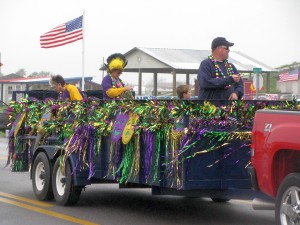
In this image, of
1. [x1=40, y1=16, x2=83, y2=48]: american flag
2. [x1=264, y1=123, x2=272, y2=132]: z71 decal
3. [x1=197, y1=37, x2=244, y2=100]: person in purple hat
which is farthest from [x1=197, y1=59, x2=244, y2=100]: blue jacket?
[x1=40, y1=16, x2=83, y2=48]: american flag

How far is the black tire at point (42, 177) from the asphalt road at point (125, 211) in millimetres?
132

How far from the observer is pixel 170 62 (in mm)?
53875

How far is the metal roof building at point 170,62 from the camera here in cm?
5344

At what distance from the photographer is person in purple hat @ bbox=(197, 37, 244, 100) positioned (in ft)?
Answer: 32.0

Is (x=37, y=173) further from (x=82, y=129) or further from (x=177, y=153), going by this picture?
(x=177, y=153)

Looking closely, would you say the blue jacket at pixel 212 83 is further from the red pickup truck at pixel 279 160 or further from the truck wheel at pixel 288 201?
the truck wheel at pixel 288 201

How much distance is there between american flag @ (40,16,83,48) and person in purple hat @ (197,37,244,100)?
25.8m

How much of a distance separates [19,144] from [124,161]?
11.1 feet

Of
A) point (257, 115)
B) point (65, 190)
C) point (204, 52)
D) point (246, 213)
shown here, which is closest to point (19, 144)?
point (65, 190)

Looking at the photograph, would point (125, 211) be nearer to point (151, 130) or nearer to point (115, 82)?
point (151, 130)

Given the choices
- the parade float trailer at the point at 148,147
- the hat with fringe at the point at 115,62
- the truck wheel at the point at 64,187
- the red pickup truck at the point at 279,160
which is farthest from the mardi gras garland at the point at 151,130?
the red pickup truck at the point at 279,160

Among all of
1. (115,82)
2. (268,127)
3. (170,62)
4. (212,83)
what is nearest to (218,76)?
(212,83)

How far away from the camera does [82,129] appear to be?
10695 mm

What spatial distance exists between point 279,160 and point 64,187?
14.6 ft
